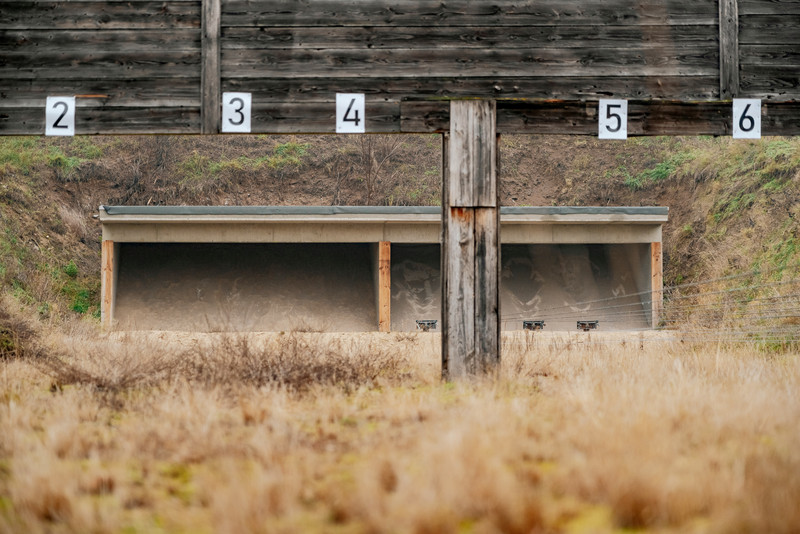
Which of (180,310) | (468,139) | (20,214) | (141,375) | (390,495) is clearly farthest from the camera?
(20,214)

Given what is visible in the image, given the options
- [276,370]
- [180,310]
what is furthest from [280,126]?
[180,310]

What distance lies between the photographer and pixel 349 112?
Result: 8875 millimetres

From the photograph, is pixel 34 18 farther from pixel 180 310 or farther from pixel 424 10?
pixel 180 310

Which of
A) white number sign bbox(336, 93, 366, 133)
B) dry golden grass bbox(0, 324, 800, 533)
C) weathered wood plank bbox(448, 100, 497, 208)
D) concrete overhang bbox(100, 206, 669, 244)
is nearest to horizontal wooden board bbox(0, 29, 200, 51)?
white number sign bbox(336, 93, 366, 133)

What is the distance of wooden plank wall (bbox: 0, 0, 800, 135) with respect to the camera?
29.4ft

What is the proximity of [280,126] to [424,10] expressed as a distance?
2271mm

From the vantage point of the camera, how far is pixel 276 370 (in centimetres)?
768

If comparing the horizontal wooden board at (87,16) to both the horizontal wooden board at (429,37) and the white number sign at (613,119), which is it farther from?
the white number sign at (613,119)

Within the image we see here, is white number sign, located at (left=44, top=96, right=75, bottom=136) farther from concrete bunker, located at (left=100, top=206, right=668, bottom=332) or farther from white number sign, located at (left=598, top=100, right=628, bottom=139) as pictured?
concrete bunker, located at (left=100, top=206, right=668, bottom=332)

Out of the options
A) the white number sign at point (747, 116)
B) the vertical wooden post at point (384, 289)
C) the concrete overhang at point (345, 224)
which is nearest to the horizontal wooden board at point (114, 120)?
the white number sign at point (747, 116)

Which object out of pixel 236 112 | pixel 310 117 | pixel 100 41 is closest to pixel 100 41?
pixel 100 41

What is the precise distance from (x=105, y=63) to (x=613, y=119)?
627cm

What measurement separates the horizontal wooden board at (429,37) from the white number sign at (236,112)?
627 millimetres

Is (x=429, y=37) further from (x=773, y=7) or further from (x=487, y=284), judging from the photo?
(x=773, y=7)
